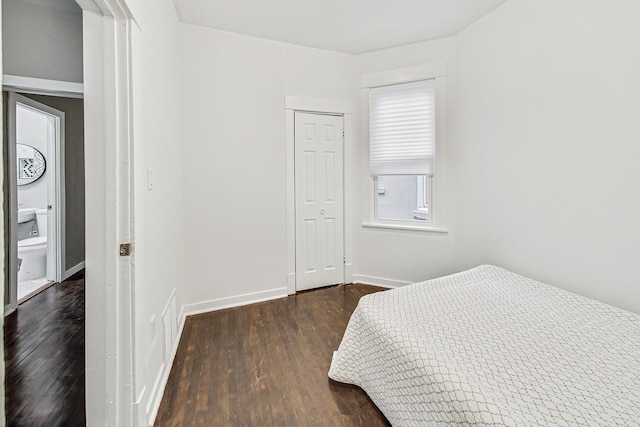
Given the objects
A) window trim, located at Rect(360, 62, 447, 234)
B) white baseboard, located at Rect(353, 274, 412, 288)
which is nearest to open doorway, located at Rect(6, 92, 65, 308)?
white baseboard, located at Rect(353, 274, 412, 288)

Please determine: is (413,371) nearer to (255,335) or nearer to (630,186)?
(255,335)

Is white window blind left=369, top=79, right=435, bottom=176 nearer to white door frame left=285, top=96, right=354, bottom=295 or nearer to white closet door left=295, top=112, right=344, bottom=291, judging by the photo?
white door frame left=285, top=96, right=354, bottom=295

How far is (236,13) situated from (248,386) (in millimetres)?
2826

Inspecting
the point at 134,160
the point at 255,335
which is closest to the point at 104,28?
the point at 134,160

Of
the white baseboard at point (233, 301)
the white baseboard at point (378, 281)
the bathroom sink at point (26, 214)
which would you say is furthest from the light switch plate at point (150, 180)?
the bathroom sink at point (26, 214)

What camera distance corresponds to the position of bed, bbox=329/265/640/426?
1206mm

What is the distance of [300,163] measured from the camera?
11.2 ft

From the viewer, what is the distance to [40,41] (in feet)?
7.64

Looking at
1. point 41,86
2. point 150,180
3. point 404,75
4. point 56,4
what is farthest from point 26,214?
point 404,75

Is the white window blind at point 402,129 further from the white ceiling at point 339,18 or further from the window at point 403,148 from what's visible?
the white ceiling at point 339,18

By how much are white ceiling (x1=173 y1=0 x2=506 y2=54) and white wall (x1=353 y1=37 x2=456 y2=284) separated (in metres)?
0.16

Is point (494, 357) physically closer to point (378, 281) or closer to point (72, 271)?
point (378, 281)

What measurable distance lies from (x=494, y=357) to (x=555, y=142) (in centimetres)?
162

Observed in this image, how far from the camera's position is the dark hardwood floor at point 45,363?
1729 millimetres
